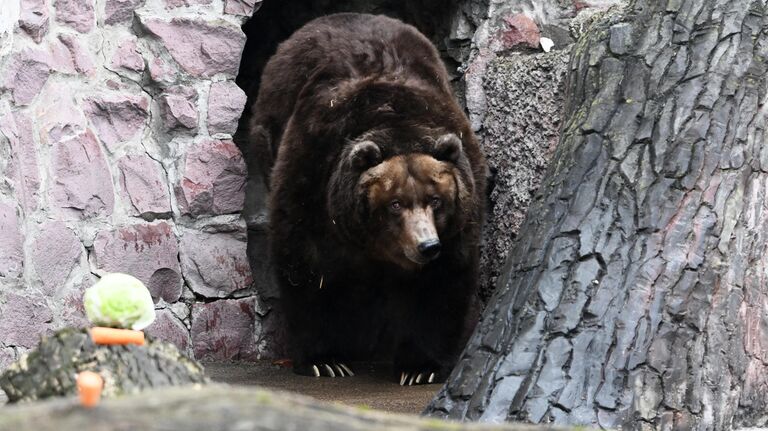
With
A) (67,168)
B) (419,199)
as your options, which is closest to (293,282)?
(419,199)

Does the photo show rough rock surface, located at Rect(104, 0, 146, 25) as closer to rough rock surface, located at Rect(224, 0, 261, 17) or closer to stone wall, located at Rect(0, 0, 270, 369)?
stone wall, located at Rect(0, 0, 270, 369)

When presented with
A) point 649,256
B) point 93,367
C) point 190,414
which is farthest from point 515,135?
point 190,414

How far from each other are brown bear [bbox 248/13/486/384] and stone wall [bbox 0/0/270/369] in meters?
0.47

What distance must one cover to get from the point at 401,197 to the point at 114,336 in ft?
9.35

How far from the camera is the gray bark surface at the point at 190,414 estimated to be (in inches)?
56.3

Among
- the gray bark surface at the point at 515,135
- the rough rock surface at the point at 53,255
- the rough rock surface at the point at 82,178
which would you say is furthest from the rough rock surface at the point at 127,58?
the gray bark surface at the point at 515,135

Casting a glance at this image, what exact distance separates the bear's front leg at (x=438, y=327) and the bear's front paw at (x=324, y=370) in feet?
1.03

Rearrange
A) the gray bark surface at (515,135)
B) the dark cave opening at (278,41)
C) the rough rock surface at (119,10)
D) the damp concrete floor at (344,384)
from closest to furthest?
the damp concrete floor at (344,384) → the rough rock surface at (119,10) → the gray bark surface at (515,135) → the dark cave opening at (278,41)

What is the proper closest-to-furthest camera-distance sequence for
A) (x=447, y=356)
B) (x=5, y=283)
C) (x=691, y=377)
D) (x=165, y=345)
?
(x=165, y=345)
(x=691, y=377)
(x=5, y=283)
(x=447, y=356)

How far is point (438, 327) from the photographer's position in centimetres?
557

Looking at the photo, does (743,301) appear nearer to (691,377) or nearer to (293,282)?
(691,377)

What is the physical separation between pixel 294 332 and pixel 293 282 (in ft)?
0.93

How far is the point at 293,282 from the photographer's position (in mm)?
5645

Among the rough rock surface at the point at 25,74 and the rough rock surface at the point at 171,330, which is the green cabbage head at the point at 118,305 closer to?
the rough rock surface at the point at 25,74
